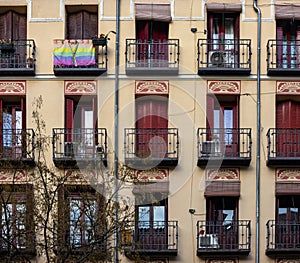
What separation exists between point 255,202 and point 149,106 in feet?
13.6

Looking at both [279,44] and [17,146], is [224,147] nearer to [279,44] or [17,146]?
[279,44]

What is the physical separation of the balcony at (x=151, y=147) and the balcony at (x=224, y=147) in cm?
77

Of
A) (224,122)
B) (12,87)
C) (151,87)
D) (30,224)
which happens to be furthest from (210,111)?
(30,224)

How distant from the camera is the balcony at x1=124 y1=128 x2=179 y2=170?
85.0ft

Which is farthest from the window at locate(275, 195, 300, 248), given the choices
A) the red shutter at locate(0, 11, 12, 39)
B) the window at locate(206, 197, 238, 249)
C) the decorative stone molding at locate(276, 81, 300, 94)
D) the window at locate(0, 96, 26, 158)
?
the red shutter at locate(0, 11, 12, 39)

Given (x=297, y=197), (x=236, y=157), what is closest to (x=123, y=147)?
(x=236, y=157)

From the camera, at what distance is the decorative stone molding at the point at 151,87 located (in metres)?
26.3

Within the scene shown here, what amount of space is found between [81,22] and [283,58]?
6.04 metres

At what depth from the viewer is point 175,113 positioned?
26.4 m

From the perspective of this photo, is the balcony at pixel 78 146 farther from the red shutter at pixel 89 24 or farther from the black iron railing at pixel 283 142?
the black iron railing at pixel 283 142

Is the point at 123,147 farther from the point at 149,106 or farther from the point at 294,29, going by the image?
the point at 294,29

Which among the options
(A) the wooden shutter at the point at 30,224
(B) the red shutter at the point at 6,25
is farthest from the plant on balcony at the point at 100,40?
(A) the wooden shutter at the point at 30,224

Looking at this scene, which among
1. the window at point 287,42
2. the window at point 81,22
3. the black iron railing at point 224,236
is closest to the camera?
the black iron railing at point 224,236

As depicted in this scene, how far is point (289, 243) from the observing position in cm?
2572
